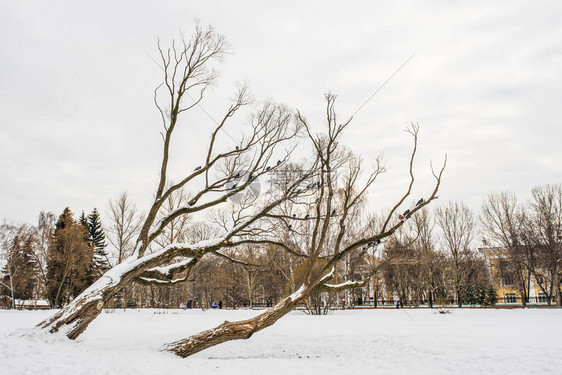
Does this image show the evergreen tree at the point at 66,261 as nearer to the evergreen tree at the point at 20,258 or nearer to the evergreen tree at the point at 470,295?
the evergreen tree at the point at 20,258

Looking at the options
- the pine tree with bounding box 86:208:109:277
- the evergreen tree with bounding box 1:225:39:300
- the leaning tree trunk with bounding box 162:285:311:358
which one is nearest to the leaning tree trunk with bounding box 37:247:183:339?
the leaning tree trunk with bounding box 162:285:311:358

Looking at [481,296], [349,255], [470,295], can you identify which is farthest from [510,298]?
[349,255]

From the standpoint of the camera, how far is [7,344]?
6.47m

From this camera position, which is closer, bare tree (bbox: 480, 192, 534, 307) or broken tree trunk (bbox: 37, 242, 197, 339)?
broken tree trunk (bbox: 37, 242, 197, 339)

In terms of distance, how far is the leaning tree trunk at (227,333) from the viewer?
9.05 meters

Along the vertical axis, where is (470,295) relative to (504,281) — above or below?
below

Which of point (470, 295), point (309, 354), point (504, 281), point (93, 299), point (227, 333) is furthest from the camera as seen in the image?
point (504, 281)

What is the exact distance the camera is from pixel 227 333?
30.8 ft

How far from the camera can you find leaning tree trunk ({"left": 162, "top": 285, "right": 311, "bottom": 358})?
29.7 feet

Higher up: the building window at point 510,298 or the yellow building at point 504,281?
the yellow building at point 504,281

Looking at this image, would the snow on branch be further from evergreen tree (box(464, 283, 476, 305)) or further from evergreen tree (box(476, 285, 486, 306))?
evergreen tree (box(464, 283, 476, 305))

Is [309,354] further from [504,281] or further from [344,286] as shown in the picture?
[504,281]

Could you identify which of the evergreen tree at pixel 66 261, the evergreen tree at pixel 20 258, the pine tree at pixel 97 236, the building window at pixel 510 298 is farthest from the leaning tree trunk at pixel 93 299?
the building window at pixel 510 298

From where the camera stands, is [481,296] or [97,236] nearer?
[481,296]
